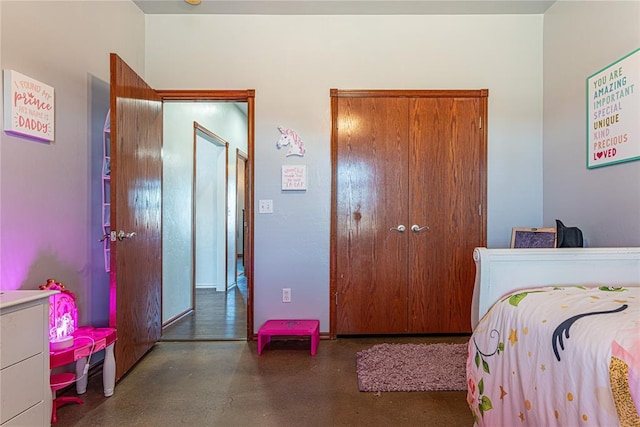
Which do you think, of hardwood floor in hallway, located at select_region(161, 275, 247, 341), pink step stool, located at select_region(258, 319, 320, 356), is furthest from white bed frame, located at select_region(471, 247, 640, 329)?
hardwood floor in hallway, located at select_region(161, 275, 247, 341)

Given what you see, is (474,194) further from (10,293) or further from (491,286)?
(10,293)

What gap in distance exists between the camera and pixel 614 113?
7.26 ft

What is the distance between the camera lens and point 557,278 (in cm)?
151

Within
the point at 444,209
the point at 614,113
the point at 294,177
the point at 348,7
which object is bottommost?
the point at 444,209

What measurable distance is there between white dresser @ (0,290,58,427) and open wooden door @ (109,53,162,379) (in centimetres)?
63

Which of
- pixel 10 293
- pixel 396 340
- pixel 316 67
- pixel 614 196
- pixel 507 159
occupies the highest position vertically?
pixel 316 67

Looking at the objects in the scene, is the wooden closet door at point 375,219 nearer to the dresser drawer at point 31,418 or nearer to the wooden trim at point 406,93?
the wooden trim at point 406,93

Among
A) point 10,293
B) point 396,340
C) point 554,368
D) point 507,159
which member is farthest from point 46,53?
point 507,159

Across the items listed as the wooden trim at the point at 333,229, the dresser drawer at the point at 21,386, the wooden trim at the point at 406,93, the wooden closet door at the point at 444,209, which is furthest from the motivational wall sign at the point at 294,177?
the dresser drawer at the point at 21,386

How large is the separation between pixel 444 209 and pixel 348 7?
1.75m

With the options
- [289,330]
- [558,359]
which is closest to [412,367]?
[289,330]

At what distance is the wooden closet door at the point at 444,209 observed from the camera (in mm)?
2924

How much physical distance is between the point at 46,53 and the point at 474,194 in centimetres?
297

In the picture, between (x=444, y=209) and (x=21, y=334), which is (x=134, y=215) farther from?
(x=444, y=209)
